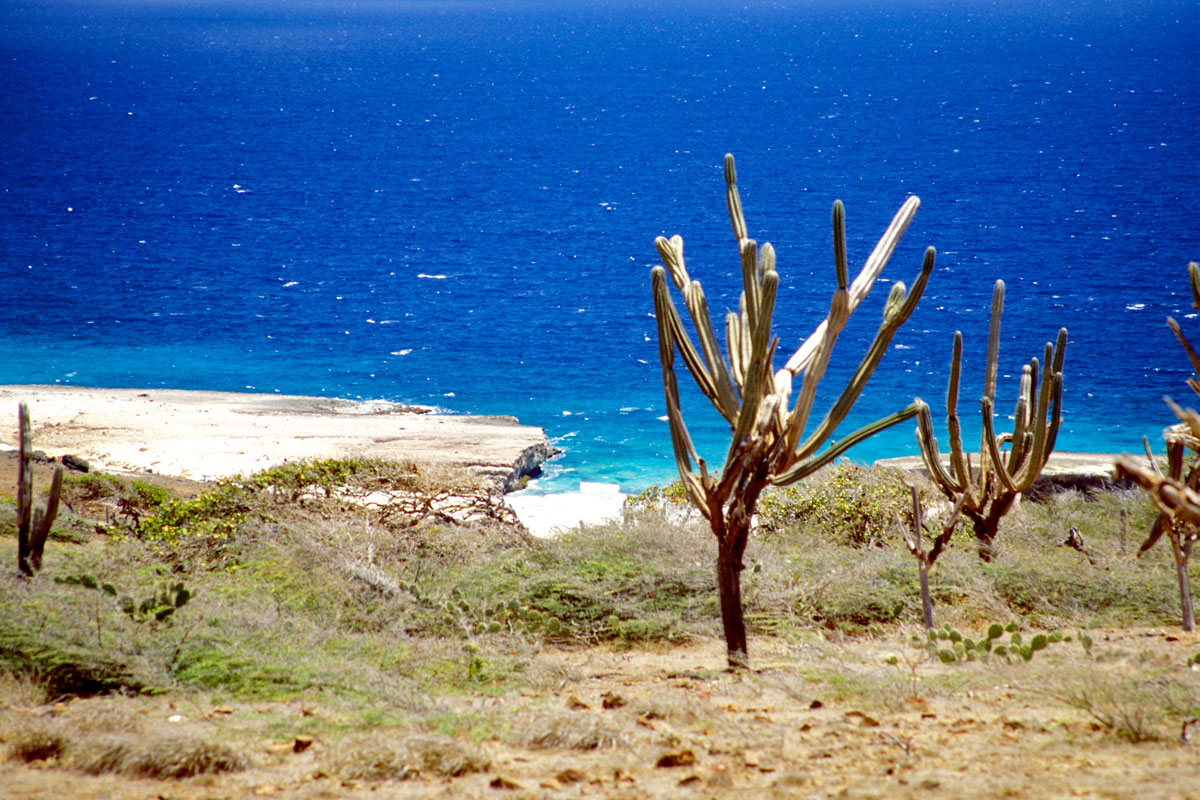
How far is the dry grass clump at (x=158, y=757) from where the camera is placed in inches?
149

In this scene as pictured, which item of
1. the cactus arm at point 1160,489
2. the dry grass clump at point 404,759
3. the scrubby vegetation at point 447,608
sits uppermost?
the cactus arm at point 1160,489

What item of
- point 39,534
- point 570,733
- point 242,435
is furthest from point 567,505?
point 570,733

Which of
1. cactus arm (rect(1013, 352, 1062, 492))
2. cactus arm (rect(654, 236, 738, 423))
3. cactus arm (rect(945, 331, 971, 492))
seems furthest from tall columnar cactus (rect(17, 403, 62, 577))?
cactus arm (rect(1013, 352, 1062, 492))

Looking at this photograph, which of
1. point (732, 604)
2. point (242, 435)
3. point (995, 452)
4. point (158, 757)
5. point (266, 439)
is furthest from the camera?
point (242, 435)

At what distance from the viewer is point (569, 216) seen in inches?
2201

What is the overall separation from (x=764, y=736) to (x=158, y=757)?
8.45ft

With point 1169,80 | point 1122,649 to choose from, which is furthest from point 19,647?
point 1169,80

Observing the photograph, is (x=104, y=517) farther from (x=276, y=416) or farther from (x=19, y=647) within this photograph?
(x=276, y=416)

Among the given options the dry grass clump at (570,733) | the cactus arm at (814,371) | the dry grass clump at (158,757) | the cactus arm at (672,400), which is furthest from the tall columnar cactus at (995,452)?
the dry grass clump at (158,757)

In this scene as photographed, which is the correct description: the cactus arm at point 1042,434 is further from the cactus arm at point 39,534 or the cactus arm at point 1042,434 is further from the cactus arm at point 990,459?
the cactus arm at point 39,534

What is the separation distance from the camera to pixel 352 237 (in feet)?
162

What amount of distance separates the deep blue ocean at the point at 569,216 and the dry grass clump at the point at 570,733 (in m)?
14.1

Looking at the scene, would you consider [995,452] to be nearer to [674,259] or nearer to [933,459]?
[933,459]

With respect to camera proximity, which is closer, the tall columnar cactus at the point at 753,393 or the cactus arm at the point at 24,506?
the tall columnar cactus at the point at 753,393
